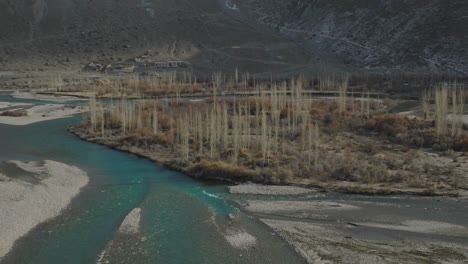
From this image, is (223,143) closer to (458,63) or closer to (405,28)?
(458,63)

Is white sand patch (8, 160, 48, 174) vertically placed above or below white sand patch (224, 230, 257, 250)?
above

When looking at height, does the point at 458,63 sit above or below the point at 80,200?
above

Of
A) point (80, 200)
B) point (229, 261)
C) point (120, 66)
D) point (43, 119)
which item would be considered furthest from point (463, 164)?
point (120, 66)

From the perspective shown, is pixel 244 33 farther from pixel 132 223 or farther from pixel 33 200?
pixel 132 223

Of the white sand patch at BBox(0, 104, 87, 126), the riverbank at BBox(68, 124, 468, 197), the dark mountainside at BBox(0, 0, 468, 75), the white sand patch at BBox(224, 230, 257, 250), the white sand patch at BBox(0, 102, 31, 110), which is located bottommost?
the white sand patch at BBox(224, 230, 257, 250)

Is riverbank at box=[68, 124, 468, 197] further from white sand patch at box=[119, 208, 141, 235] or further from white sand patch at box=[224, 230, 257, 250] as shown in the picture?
white sand patch at box=[119, 208, 141, 235]

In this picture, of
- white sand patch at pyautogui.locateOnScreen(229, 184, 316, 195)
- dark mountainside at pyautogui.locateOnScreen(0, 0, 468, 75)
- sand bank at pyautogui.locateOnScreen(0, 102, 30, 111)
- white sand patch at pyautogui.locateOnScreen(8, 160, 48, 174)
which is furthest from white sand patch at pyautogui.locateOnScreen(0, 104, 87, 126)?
dark mountainside at pyautogui.locateOnScreen(0, 0, 468, 75)

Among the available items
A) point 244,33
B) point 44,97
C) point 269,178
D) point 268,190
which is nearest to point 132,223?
point 268,190
